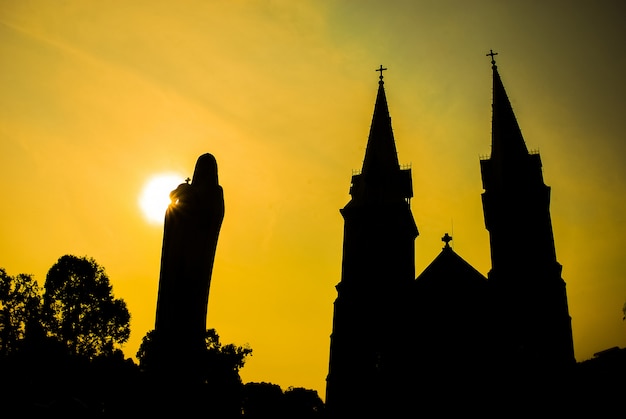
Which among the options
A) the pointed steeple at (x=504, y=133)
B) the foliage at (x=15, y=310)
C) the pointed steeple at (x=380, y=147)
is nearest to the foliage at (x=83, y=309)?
the foliage at (x=15, y=310)

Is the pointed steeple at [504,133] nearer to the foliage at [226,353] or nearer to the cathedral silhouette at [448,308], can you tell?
the cathedral silhouette at [448,308]

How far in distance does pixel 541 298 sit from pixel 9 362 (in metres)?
26.1

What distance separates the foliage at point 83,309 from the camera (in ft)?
101

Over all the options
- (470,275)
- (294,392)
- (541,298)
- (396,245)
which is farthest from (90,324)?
(294,392)

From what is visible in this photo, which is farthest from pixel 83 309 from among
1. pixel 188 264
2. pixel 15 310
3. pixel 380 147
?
pixel 188 264

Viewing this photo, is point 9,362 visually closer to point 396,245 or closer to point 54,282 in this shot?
point 54,282

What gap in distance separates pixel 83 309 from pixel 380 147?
19815 millimetres

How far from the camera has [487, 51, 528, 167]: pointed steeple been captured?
29.2m

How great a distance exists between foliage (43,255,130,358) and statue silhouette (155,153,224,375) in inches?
968

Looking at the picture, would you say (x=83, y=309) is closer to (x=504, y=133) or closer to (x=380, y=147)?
(x=380, y=147)

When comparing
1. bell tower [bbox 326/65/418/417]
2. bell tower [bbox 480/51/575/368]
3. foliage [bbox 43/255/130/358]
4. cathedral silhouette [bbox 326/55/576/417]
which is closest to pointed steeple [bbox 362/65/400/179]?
bell tower [bbox 326/65/418/417]

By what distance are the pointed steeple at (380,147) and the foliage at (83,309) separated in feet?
56.7

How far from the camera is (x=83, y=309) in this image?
3203 centimetres

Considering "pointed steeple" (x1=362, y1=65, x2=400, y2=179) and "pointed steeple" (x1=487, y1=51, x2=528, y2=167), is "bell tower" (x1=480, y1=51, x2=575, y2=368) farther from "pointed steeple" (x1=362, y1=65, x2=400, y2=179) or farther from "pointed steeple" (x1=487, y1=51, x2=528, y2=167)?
"pointed steeple" (x1=362, y1=65, x2=400, y2=179)
